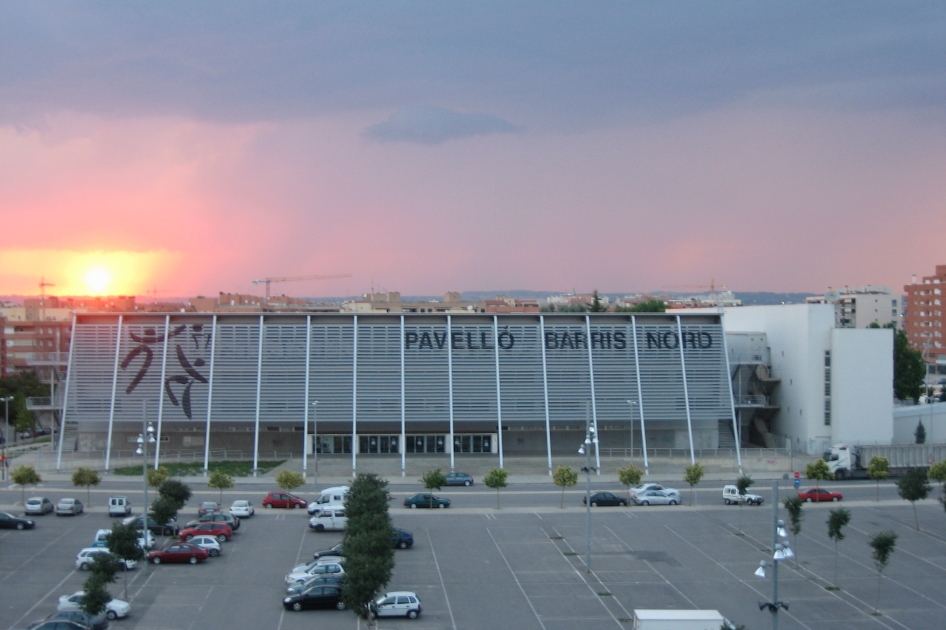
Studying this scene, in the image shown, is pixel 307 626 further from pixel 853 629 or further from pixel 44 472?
pixel 44 472

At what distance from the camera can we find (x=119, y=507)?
44.1 meters

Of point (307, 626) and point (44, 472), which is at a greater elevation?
point (44, 472)

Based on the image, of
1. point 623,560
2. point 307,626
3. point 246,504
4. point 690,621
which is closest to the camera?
point 690,621

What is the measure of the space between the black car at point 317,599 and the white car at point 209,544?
7387 millimetres

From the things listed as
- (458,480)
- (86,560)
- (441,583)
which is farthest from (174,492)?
(458,480)

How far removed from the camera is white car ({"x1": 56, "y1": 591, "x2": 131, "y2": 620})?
2848 cm

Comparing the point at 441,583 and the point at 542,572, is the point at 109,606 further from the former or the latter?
the point at 542,572

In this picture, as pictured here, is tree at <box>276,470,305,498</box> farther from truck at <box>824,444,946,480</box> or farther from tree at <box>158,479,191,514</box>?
truck at <box>824,444,946,480</box>

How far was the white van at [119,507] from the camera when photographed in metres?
44.1

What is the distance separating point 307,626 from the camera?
1118 inches

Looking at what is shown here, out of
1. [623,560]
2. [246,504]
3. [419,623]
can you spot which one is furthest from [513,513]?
[419,623]

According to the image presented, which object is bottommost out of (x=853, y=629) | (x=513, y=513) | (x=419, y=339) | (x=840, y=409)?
(x=853, y=629)

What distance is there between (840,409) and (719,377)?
29.2 feet

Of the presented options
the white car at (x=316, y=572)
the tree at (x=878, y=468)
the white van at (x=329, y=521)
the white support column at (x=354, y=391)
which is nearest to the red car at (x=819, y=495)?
the tree at (x=878, y=468)
